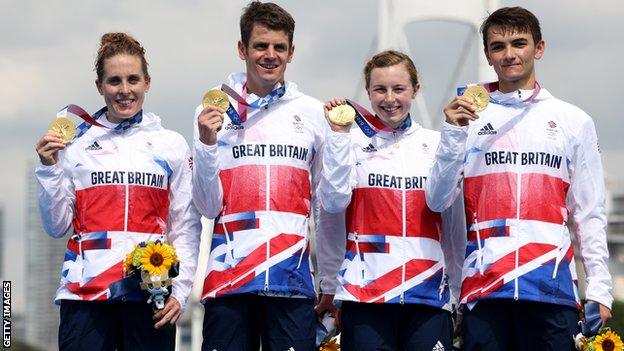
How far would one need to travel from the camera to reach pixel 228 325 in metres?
8.01

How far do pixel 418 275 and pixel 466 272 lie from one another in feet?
0.80

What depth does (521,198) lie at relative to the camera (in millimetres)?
8039

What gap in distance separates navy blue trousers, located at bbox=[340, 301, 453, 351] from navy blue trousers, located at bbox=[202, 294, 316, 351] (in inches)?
7.8

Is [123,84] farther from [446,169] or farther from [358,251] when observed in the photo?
[446,169]

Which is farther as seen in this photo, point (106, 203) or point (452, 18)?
point (452, 18)

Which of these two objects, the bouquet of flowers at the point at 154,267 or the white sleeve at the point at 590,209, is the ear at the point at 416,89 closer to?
the white sleeve at the point at 590,209

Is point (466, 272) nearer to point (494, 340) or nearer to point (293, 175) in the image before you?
point (494, 340)

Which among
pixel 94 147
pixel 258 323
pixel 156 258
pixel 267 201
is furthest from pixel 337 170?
pixel 94 147

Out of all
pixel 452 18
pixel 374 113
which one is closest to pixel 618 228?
pixel 452 18

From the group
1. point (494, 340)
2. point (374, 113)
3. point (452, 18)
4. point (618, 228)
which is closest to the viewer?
point (494, 340)

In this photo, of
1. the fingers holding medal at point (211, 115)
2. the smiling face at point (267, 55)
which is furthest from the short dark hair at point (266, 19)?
the fingers holding medal at point (211, 115)

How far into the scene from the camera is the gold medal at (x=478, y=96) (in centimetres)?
796

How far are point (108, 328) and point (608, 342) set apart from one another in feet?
8.28

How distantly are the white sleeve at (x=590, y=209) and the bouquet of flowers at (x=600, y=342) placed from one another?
18 centimetres
